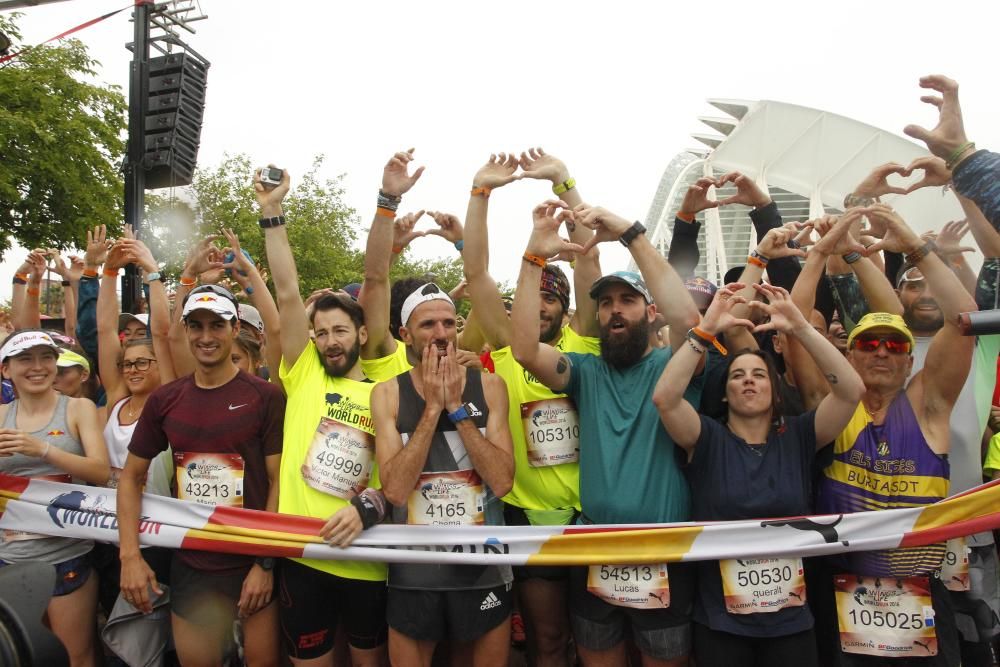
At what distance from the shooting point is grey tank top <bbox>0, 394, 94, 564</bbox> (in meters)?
3.41

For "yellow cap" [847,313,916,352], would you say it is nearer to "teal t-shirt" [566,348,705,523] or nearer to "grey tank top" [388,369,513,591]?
"teal t-shirt" [566,348,705,523]

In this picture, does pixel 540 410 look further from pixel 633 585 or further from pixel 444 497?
pixel 633 585

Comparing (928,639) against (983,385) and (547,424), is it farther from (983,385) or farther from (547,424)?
(547,424)

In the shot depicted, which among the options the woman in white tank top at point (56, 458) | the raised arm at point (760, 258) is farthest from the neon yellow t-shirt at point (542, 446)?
the woman in white tank top at point (56, 458)

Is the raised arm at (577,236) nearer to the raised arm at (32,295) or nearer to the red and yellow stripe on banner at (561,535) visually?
the red and yellow stripe on banner at (561,535)

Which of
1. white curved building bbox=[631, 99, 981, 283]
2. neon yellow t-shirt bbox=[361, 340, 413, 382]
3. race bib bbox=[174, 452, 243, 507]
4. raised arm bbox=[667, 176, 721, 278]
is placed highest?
white curved building bbox=[631, 99, 981, 283]

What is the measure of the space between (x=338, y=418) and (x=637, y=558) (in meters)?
1.44

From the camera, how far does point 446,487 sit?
2.92 m

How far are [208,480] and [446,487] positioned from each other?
1142 millimetres

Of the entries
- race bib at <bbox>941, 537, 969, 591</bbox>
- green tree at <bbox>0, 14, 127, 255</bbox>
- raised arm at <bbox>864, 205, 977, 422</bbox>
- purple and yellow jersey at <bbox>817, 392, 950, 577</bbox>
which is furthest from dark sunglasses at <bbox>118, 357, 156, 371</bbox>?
green tree at <bbox>0, 14, 127, 255</bbox>

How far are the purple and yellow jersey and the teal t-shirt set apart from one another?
2.14 feet

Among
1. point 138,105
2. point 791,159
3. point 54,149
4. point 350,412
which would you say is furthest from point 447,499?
point 791,159

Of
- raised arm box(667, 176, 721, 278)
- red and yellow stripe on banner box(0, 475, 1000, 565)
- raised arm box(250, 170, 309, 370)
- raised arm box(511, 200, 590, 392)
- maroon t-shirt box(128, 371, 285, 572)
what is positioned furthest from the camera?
raised arm box(667, 176, 721, 278)

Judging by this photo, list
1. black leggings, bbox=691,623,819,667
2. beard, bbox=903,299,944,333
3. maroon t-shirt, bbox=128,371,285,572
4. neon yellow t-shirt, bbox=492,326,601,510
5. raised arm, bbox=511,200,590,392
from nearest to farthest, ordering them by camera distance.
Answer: black leggings, bbox=691,623,819,667, raised arm, bbox=511,200,590,392, maroon t-shirt, bbox=128,371,285,572, neon yellow t-shirt, bbox=492,326,601,510, beard, bbox=903,299,944,333
